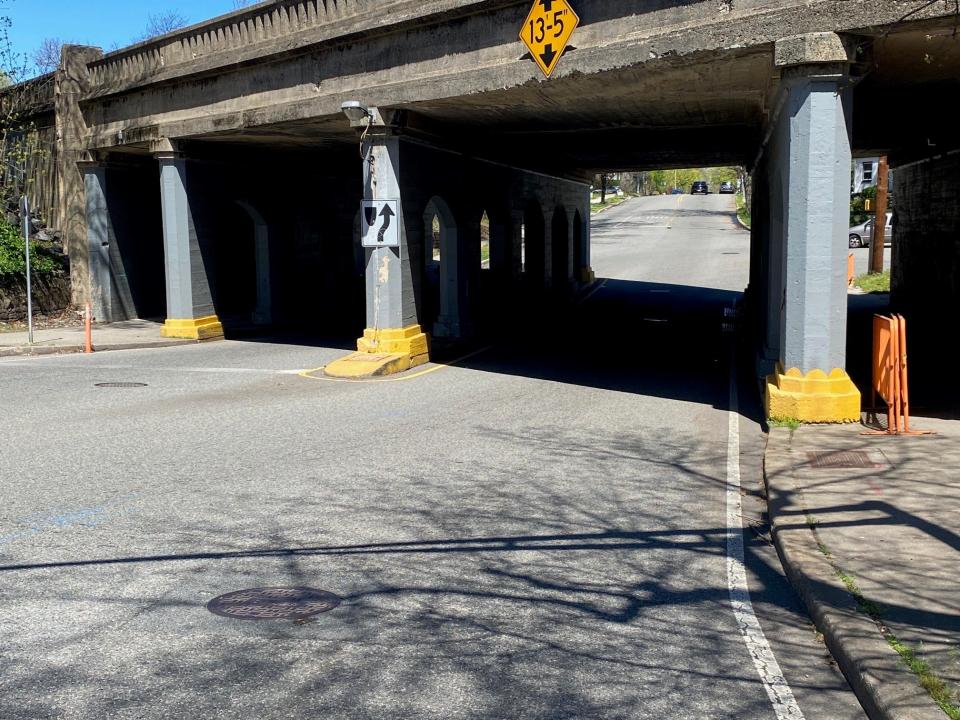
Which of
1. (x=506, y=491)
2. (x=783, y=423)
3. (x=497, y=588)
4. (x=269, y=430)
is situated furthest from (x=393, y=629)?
(x=783, y=423)

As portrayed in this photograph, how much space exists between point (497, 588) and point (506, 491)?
2474mm

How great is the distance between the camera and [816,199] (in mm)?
10891

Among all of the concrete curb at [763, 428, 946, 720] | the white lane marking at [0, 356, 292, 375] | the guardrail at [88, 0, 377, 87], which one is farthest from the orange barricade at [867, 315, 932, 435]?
the guardrail at [88, 0, 377, 87]

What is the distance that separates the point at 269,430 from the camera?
1138 cm

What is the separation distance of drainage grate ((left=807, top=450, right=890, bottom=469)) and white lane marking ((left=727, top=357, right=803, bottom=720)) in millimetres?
788

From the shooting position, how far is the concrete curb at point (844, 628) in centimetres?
435

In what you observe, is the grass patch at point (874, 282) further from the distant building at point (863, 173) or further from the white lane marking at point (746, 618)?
the distant building at point (863, 173)

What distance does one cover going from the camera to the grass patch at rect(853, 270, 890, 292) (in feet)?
105

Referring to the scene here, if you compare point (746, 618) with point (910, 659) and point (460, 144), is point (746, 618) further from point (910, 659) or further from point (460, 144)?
point (460, 144)

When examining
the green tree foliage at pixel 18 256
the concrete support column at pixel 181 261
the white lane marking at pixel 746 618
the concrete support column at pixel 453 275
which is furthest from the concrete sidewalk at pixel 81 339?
the white lane marking at pixel 746 618

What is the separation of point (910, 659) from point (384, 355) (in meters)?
13.1

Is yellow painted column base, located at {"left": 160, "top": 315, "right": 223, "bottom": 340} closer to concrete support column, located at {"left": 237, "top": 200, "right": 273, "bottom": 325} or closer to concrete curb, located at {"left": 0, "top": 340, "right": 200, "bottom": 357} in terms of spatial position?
concrete curb, located at {"left": 0, "top": 340, "right": 200, "bottom": 357}

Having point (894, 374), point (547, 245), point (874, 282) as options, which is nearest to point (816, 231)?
point (894, 374)

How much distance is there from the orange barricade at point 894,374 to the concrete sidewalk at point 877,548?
383mm
